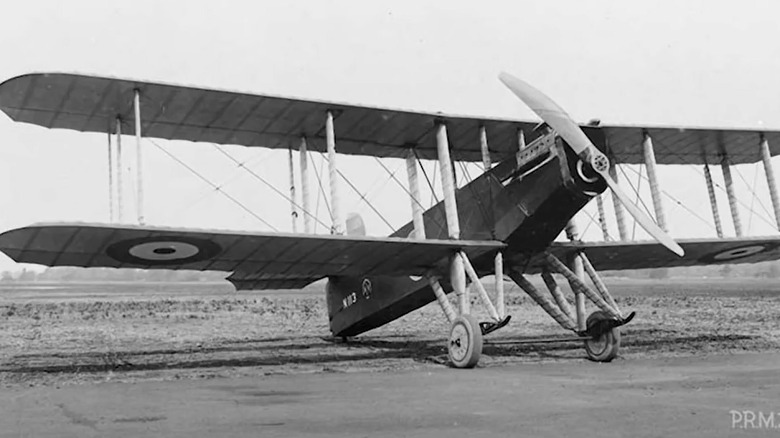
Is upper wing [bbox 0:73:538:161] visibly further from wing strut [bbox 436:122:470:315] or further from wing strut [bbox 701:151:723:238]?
wing strut [bbox 701:151:723:238]

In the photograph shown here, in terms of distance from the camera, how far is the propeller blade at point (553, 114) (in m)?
10.1

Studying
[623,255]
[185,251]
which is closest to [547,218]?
[623,255]

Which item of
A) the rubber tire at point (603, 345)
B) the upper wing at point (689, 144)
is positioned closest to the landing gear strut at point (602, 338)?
the rubber tire at point (603, 345)

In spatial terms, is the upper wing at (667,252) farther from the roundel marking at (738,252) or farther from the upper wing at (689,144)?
the upper wing at (689,144)

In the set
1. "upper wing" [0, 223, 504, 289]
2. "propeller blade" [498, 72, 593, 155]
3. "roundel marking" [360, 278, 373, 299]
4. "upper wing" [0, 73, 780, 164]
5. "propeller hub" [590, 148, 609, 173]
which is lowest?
"roundel marking" [360, 278, 373, 299]

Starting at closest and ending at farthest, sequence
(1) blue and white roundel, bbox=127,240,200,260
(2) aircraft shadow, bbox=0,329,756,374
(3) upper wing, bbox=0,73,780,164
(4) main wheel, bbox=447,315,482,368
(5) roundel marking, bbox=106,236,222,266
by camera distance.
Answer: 1. (5) roundel marking, bbox=106,236,222,266
2. (1) blue and white roundel, bbox=127,240,200,260
3. (4) main wheel, bbox=447,315,482,368
4. (3) upper wing, bbox=0,73,780,164
5. (2) aircraft shadow, bbox=0,329,756,374

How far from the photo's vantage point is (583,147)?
1005cm

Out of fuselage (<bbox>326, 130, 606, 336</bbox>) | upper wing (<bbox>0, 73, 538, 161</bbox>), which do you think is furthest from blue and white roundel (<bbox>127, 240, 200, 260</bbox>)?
fuselage (<bbox>326, 130, 606, 336</bbox>)

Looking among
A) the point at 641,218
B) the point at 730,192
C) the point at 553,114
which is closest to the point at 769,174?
the point at 730,192

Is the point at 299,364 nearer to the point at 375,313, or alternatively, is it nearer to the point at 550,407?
the point at 375,313

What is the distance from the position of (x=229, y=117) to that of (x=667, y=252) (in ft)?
26.3

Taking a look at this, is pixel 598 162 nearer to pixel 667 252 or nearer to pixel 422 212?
pixel 422 212

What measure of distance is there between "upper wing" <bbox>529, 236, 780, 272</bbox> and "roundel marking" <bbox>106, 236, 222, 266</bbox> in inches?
208

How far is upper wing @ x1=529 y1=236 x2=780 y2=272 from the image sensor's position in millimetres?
12625
